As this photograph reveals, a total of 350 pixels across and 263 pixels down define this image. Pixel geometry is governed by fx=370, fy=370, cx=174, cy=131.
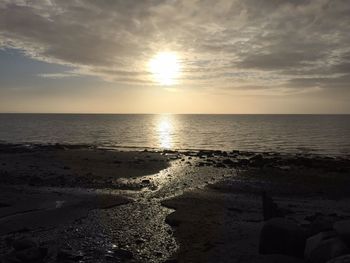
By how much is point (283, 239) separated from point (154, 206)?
314 inches

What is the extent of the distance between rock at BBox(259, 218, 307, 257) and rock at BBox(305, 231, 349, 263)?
13.0 inches

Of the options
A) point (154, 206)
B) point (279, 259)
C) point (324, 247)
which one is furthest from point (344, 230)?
point (154, 206)

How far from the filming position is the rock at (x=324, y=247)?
8.59m

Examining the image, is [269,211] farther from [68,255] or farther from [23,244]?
[23,244]

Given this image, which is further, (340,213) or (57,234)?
(340,213)

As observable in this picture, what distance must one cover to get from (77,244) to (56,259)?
3.96 feet

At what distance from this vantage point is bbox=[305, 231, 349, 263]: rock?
859 centimetres

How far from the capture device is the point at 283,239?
1018 centimetres

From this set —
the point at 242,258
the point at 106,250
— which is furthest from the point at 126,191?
the point at 242,258

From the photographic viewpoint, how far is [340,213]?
17.2 meters

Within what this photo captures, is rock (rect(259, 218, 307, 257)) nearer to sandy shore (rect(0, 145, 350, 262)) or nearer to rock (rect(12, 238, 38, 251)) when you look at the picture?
sandy shore (rect(0, 145, 350, 262))

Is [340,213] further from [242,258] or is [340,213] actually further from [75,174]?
[75,174]

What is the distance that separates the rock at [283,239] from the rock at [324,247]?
0.33 meters

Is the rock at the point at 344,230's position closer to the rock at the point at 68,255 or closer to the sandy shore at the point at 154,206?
the sandy shore at the point at 154,206
